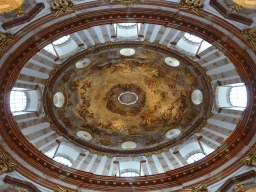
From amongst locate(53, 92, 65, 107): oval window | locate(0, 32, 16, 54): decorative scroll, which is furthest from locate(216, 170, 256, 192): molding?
locate(53, 92, 65, 107): oval window

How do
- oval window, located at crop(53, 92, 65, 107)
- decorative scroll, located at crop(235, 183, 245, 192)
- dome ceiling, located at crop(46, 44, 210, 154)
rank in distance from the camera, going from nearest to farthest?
1. decorative scroll, located at crop(235, 183, 245, 192)
2. dome ceiling, located at crop(46, 44, 210, 154)
3. oval window, located at crop(53, 92, 65, 107)

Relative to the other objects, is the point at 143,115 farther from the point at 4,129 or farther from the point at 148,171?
the point at 4,129

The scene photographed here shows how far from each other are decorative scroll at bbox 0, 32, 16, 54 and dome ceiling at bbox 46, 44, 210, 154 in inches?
359

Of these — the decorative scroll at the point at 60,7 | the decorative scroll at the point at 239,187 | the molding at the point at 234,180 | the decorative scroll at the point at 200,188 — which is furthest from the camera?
the decorative scroll at the point at 200,188

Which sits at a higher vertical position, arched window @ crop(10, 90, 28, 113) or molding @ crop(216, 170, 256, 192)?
arched window @ crop(10, 90, 28, 113)

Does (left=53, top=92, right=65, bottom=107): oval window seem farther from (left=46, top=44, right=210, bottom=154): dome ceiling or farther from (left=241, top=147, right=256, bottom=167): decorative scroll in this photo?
(left=241, top=147, right=256, bottom=167): decorative scroll

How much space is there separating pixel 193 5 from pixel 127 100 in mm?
17867

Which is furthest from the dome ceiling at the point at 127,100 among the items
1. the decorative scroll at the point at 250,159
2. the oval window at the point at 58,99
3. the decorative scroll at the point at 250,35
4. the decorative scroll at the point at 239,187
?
the decorative scroll at the point at 239,187

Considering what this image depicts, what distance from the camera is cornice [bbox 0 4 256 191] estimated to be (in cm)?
1817

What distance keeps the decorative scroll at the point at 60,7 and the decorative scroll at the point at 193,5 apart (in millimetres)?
7214

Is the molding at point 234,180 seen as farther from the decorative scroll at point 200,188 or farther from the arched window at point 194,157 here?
the arched window at point 194,157

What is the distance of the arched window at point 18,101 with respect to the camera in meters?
22.2

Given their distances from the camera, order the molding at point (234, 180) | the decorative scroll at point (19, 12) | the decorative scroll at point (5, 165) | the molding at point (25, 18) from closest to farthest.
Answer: the decorative scroll at point (19, 12)
the molding at point (25, 18)
the molding at point (234, 180)
the decorative scroll at point (5, 165)

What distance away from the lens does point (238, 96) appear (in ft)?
74.5
